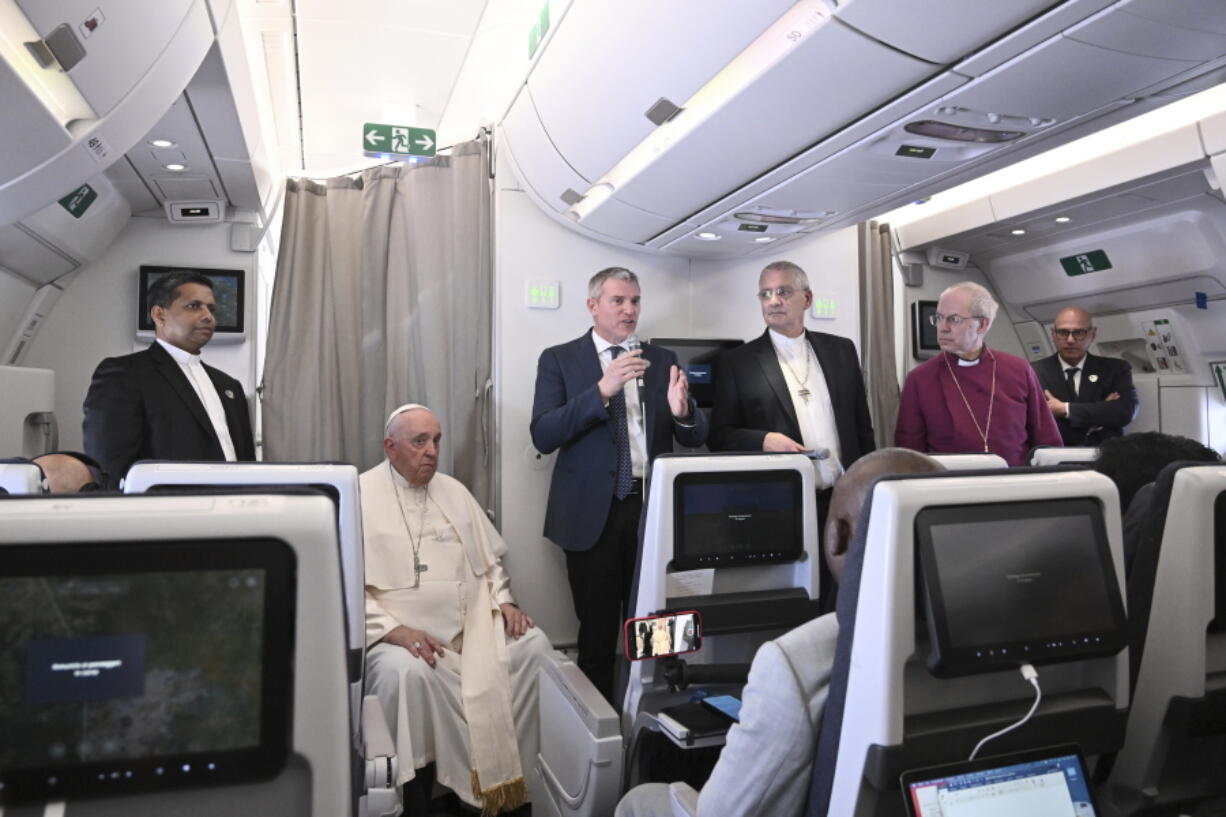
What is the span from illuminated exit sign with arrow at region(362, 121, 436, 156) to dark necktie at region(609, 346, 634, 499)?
70.8 inches

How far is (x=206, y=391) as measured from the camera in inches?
152

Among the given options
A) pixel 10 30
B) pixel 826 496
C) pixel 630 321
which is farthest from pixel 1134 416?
pixel 10 30

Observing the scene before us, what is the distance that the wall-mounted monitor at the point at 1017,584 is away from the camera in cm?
128

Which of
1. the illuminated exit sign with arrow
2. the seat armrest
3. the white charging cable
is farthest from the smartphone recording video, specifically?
the illuminated exit sign with arrow

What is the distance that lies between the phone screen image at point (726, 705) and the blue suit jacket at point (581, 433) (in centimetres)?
188

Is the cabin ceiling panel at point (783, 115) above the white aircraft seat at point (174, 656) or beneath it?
above

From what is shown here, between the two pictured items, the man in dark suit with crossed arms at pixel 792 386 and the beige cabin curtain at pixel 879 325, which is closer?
the man in dark suit with crossed arms at pixel 792 386

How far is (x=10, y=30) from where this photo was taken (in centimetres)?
212

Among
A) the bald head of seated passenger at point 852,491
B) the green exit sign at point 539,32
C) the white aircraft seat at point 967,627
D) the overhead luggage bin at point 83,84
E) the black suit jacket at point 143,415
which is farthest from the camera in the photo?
the black suit jacket at point 143,415

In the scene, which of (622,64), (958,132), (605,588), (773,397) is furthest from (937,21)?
(605,588)

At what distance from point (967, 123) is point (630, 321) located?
71.9 inches

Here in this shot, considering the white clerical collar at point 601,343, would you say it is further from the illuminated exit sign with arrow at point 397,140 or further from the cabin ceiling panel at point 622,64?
the illuminated exit sign with arrow at point 397,140

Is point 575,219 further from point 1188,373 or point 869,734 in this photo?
point 1188,373

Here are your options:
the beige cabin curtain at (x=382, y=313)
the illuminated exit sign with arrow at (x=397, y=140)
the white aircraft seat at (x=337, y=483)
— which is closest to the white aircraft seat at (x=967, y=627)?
the white aircraft seat at (x=337, y=483)
